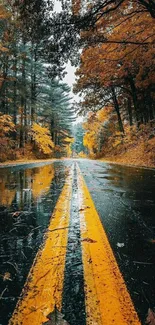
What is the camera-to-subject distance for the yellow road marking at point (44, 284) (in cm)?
121

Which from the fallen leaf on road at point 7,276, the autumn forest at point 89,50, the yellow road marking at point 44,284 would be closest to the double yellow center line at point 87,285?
the yellow road marking at point 44,284

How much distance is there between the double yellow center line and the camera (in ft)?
3.96

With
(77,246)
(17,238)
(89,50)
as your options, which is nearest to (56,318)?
(77,246)

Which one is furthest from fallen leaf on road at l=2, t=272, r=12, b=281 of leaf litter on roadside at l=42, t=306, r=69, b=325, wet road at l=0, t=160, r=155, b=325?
leaf litter on roadside at l=42, t=306, r=69, b=325

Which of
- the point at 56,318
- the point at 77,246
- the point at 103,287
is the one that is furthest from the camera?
the point at 77,246

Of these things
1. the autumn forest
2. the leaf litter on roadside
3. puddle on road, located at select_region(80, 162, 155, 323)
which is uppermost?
the autumn forest

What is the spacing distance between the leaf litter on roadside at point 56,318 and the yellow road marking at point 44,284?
2 centimetres

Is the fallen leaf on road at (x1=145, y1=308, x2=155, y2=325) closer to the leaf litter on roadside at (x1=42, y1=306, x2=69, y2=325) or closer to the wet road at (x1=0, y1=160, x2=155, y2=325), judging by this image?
the wet road at (x1=0, y1=160, x2=155, y2=325)

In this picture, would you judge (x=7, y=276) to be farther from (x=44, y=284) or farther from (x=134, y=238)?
(x=134, y=238)

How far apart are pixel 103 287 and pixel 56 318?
39cm

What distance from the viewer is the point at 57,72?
36.2 feet

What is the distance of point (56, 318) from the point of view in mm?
1182

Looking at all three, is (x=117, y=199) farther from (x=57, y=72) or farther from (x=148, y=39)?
(x=148, y=39)

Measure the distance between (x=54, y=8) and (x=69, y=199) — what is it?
737cm
